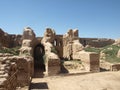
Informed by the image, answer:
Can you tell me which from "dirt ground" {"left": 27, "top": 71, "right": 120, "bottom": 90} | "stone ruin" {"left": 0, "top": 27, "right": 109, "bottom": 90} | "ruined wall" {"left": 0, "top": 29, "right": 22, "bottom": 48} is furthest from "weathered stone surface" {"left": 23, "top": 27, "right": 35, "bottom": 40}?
"dirt ground" {"left": 27, "top": 71, "right": 120, "bottom": 90}

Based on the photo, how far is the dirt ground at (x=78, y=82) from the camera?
15.4 metres

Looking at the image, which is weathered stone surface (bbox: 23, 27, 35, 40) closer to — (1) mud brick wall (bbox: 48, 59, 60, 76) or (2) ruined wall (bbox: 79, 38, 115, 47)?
(1) mud brick wall (bbox: 48, 59, 60, 76)

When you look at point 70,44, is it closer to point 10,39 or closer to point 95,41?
point 10,39

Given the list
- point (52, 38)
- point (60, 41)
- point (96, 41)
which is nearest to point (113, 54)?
point (60, 41)

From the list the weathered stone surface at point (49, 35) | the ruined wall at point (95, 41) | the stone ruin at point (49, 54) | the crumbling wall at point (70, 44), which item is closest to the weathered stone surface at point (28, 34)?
the stone ruin at point (49, 54)

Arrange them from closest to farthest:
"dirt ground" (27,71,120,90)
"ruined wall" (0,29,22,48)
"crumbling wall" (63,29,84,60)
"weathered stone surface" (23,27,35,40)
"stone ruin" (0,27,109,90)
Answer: "stone ruin" (0,27,109,90)
"dirt ground" (27,71,120,90)
"weathered stone surface" (23,27,35,40)
"crumbling wall" (63,29,84,60)
"ruined wall" (0,29,22,48)

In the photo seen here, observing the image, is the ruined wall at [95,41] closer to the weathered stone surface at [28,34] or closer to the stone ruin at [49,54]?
the stone ruin at [49,54]

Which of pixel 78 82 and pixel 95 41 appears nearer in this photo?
pixel 78 82

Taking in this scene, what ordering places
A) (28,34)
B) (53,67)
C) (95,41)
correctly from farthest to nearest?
(95,41)
(28,34)
(53,67)

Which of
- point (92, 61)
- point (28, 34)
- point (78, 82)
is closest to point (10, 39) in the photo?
point (28, 34)

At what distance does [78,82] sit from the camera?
17141 millimetres

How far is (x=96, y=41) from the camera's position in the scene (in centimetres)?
4697

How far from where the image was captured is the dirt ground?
50.4 feet

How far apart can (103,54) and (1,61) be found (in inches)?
1042
